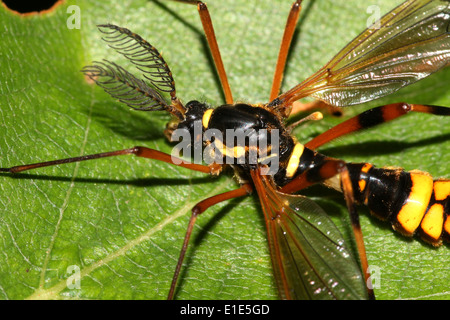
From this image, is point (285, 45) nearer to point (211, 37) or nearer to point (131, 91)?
point (211, 37)

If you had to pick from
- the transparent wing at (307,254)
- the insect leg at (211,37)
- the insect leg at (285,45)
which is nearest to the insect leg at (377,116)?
the insect leg at (285,45)

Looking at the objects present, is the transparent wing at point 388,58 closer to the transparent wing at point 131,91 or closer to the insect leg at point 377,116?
the insect leg at point 377,116

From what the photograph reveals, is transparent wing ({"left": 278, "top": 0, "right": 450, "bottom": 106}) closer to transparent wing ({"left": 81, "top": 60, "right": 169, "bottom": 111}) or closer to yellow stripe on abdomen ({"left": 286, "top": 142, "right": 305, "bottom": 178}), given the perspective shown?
yellow stripe on abdomen ({"left": 286, "top": 142, "right": 305, "bottom": 178})

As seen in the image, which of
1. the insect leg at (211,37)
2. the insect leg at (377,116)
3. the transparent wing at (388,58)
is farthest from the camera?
the insect leg at (211,37)

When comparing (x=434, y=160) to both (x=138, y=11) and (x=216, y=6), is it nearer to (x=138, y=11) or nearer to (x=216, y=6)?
(x=216, y=6)

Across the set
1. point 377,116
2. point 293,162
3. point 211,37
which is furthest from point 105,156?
point 377,116

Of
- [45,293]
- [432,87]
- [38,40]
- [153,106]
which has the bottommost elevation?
[45,293]

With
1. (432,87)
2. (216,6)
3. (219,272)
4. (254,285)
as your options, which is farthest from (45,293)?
(432,87)
